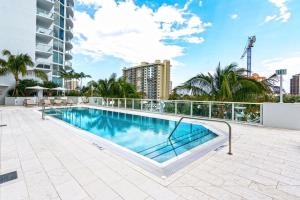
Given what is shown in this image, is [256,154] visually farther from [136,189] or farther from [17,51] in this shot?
[17,51]

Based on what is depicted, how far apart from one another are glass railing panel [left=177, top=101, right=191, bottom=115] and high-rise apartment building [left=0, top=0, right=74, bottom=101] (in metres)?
20.9

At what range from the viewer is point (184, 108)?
10961 millimetres

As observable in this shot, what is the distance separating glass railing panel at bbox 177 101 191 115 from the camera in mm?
10694

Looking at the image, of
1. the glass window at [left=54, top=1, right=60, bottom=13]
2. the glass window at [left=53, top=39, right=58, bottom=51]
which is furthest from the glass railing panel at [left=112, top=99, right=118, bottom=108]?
the glass window at [left=54, top=1, right=60, bottom=13]

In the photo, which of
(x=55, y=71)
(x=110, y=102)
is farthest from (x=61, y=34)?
(x=110, y=102)

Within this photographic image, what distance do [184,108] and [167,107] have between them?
5.06ft

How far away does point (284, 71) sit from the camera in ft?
22.5

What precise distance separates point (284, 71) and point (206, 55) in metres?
15.5

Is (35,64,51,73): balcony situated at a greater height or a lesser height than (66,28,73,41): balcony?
lesser

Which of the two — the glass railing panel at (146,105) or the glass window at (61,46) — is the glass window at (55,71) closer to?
the glass window at (61,46)

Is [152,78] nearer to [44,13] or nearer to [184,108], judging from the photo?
[44,13]

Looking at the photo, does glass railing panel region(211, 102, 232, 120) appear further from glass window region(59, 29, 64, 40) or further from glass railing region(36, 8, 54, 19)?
glass window region(59, 29, 64, 40)

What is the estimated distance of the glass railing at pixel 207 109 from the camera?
803 centimetres

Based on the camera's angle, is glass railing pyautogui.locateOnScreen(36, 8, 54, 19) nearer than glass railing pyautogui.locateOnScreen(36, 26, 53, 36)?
Yes
